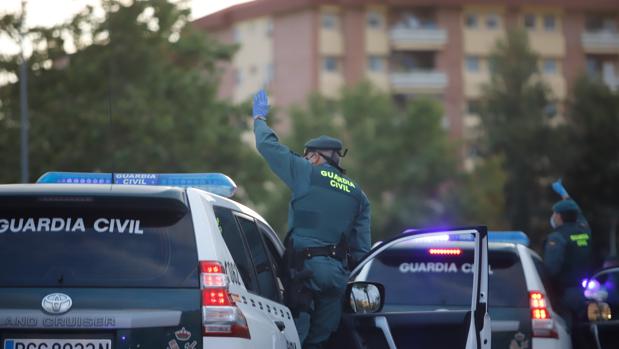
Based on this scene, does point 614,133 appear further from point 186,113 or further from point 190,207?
point 190,207

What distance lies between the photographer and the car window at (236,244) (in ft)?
21.6

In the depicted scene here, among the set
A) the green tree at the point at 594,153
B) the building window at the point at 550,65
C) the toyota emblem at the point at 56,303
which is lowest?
the toyota emblem at the point at 56,303

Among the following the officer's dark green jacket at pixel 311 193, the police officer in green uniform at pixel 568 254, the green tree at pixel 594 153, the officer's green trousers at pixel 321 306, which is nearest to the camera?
the officer's green trousers at pixel 321 306

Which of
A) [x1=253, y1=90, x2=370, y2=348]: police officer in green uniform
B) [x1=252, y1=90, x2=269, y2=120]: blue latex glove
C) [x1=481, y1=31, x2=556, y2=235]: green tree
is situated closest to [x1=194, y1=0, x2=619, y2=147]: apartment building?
[x1=481, y1=31, x2=556, y2=235]: green tree

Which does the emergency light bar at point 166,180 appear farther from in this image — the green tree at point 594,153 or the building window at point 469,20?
the building window at point 469,20

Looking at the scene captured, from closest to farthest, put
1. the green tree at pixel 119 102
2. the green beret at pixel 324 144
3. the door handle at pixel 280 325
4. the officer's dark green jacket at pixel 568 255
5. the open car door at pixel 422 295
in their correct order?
the door handle at pixel 280 325
the open car door at pixel 422 295
the green beret at pixel 324 144
the officer's dark green jacket at pixel 568 255
the green tree at pixel 119 102

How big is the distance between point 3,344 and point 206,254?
3.10 ft

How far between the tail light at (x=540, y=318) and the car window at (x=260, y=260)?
3.34 meters

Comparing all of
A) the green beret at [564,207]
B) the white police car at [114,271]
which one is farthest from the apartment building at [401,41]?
the white police car at [114,271]

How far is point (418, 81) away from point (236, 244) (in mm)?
79343

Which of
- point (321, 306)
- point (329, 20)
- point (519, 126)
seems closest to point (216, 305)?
point (321, 306)

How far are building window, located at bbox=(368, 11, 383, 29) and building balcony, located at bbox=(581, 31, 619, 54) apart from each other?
1357 centimetres

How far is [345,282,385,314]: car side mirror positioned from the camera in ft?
25.2

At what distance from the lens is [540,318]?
33.9 ft
